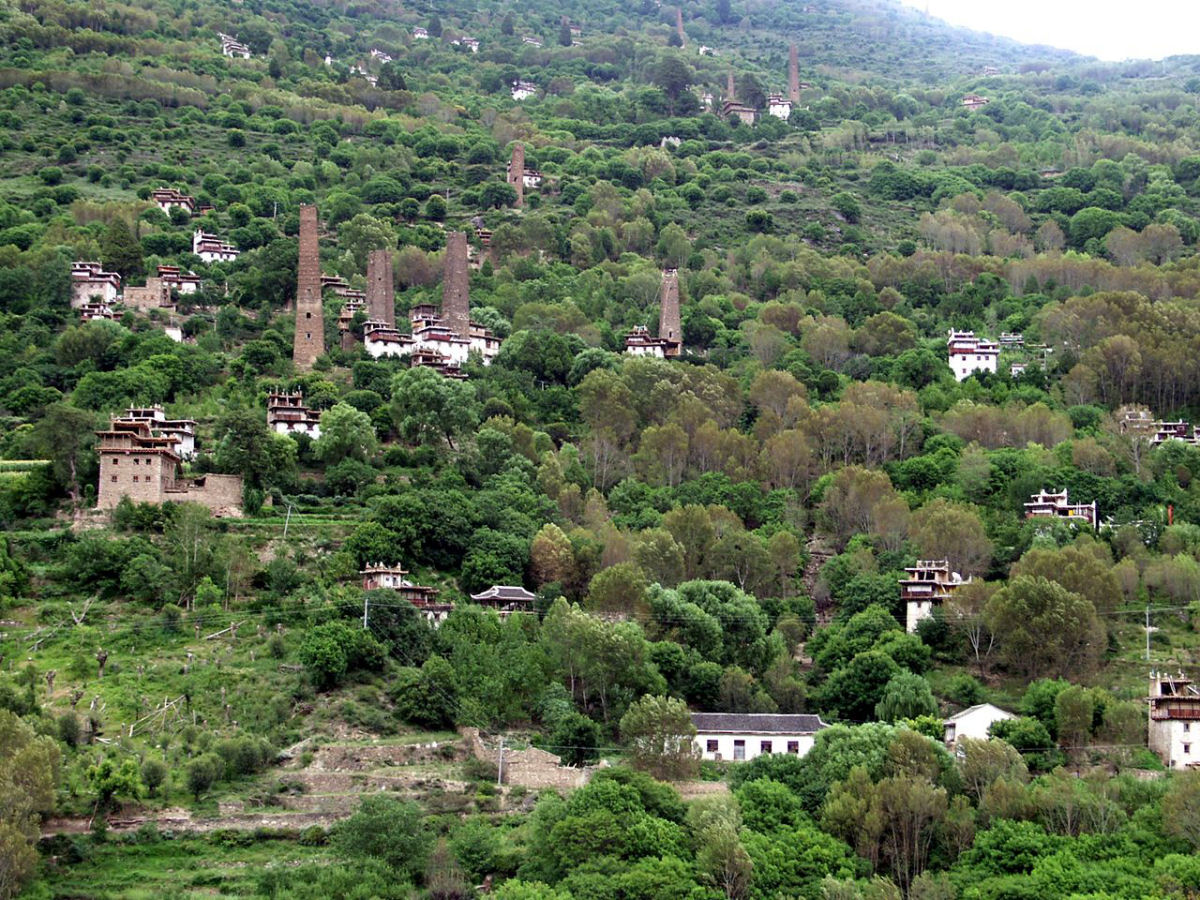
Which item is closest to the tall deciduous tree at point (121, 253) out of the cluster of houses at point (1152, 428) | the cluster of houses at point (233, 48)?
the cluster of houses at point (1152, 428)

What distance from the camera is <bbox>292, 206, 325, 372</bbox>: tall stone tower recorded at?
82.3 meters

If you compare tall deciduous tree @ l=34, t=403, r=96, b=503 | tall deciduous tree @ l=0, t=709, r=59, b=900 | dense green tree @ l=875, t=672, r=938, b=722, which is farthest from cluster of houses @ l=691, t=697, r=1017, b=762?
tall deciduous tree @ l=34, t=403, r=96, b=503

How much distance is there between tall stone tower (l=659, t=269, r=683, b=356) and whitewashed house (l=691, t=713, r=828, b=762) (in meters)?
36.5

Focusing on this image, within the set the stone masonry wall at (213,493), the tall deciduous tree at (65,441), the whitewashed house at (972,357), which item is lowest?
the stone masonry wall at (213,493)

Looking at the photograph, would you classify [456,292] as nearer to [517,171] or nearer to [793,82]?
[517,171]

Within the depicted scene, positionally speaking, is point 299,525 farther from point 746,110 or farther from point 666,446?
point 746,110

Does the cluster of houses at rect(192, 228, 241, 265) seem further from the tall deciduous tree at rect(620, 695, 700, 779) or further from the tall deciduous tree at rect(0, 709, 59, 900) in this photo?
the tall deciduous tree at rect(0, 709, 59, 900)

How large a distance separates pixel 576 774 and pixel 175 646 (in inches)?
550

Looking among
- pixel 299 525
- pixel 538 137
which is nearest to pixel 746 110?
pixel 538 137

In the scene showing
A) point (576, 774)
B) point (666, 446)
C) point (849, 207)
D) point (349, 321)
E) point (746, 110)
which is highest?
point (746, 110)

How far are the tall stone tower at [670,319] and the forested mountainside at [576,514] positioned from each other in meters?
0.28

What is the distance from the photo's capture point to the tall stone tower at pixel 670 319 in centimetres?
9150

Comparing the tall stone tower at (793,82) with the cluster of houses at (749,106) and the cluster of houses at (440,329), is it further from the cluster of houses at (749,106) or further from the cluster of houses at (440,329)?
the cluster of houses at (440,329)

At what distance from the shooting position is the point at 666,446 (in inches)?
2990
